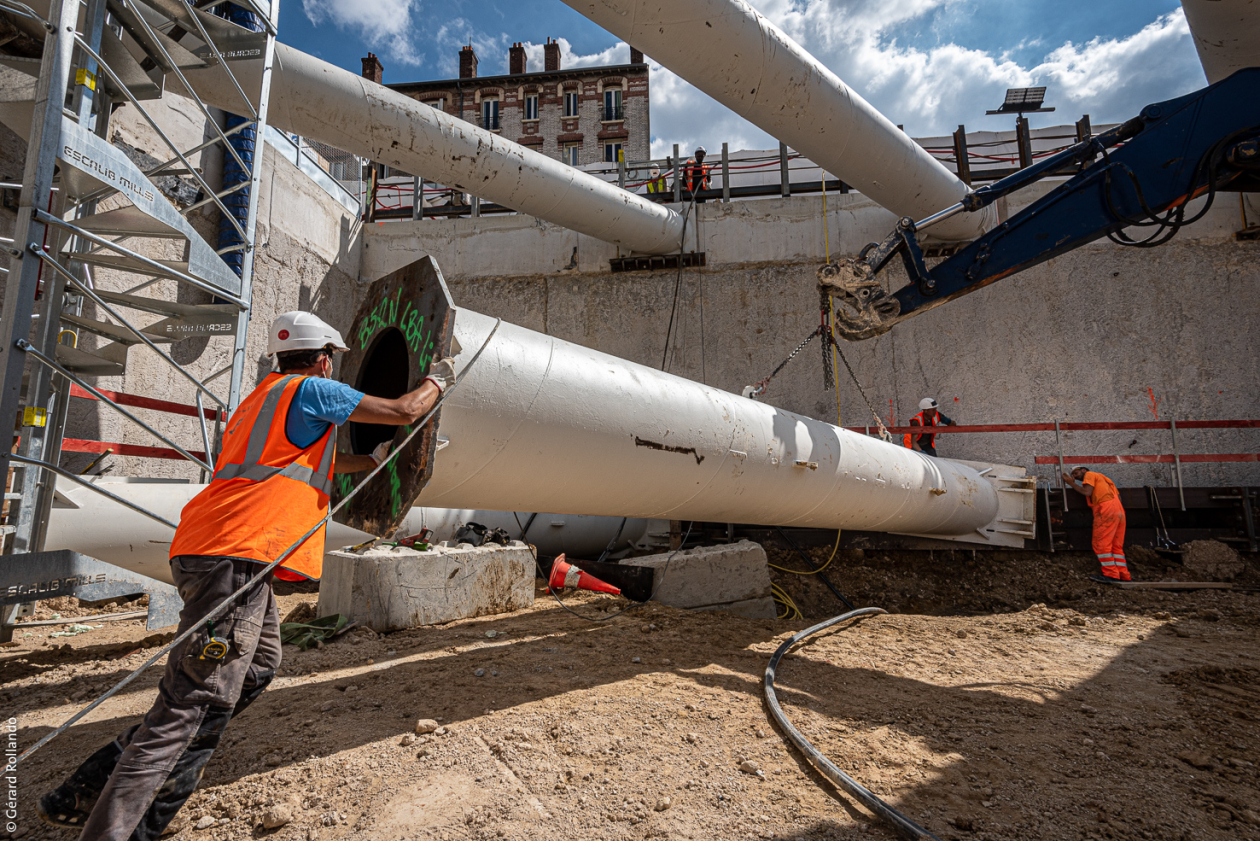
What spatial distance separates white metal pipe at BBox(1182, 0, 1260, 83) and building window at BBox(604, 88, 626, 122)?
30739mm

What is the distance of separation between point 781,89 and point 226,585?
5455 millimetres

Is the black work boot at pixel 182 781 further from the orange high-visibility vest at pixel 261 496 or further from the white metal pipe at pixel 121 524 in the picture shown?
the white metal pipe at pixel 121 524

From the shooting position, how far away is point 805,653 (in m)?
3.85

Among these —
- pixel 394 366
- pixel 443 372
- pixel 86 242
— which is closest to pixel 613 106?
pixel 86 242

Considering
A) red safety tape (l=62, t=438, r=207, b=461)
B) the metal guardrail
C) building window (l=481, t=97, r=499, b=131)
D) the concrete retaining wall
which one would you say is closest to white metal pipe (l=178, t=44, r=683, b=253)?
the concrete retaining wall

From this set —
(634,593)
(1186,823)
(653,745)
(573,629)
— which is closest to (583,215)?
(634,593)

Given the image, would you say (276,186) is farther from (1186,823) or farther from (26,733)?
Answer: (1186,823)

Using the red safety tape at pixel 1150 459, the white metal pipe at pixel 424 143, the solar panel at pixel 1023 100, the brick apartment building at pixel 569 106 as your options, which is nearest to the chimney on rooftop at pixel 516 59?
the brick apartment building at pixel 569 106

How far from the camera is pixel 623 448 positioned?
120 inches

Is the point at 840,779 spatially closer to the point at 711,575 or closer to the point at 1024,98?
the point at 711,575

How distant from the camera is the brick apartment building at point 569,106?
3259cm

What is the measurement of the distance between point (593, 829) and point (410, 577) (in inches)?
108

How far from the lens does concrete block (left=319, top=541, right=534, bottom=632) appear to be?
13.6ft

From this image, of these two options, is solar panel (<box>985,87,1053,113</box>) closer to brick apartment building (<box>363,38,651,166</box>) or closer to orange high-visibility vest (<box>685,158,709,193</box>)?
orange high-visibility vest (<box>685,158,709,193</box>)
